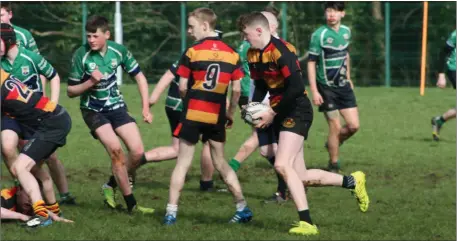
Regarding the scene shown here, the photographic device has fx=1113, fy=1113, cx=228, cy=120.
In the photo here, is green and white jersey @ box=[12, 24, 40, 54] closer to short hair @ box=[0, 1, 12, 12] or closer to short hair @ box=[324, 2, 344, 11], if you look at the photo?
short hair @ box=[0, 1, 12, 12]

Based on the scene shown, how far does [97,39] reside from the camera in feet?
36.4

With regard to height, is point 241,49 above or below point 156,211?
above

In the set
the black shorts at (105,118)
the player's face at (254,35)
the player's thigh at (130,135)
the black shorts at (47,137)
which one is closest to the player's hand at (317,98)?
the player's thigh at (130,135)

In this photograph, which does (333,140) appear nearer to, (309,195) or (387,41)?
(309,195)

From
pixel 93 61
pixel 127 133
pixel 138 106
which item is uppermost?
pixel 93 61

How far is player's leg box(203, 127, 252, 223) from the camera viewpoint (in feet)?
34.4

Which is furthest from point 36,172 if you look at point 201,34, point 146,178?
point 146,178

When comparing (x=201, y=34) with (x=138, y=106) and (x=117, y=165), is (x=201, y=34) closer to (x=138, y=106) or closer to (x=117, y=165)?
(x=117, y=165)

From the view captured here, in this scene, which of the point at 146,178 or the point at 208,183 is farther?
the point at 146,178

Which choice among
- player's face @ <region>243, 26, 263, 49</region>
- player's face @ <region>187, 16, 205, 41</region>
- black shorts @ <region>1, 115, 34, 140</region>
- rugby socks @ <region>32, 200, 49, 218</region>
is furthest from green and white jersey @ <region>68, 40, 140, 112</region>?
player's face @ <region>243, 26, 263, 49</region>

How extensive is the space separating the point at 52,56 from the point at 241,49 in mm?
19049

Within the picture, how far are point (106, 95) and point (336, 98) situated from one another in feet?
14.2

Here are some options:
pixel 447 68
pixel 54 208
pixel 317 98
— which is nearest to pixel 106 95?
pixel 54 208

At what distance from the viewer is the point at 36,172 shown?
11.0 meters
